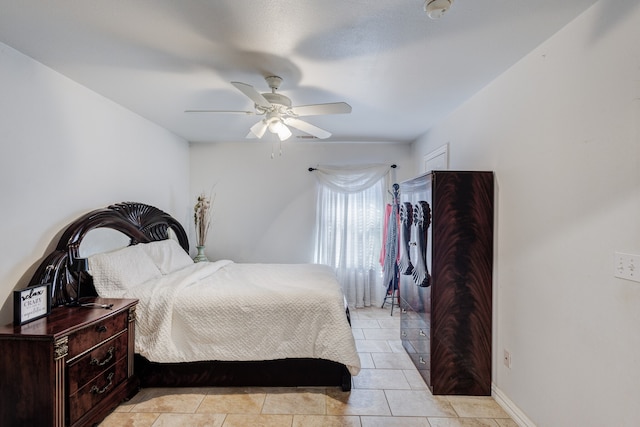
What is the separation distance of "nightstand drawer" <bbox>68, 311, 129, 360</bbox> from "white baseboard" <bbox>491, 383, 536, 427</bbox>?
2760 mm

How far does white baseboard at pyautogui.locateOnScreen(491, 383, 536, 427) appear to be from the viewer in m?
1.93

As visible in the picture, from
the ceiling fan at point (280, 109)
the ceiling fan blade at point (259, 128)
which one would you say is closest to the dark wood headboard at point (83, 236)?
the ceiling fan at point (280, 109)

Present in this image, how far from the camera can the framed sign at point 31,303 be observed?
1.72 metres

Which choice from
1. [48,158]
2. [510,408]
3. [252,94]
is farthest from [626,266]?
[48,158]

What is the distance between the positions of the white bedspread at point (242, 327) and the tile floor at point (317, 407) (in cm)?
28

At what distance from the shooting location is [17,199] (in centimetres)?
196

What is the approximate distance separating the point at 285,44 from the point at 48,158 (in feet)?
6.27

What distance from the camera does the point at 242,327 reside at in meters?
2.29

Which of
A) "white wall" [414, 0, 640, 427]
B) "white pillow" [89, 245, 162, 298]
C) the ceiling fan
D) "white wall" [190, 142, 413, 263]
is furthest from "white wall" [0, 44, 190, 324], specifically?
"white wall" [414, 0, 640, 427]

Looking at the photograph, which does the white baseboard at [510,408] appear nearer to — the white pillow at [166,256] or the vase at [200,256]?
the white pillow at [166,256]

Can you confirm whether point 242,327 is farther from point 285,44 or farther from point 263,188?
point 263,188

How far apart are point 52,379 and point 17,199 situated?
1.17 meters

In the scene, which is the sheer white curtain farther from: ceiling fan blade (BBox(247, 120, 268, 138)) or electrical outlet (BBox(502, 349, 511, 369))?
electrical outlet (BBox(502, 349, 511, 369))

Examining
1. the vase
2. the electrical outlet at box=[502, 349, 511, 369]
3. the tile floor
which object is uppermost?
the vase
